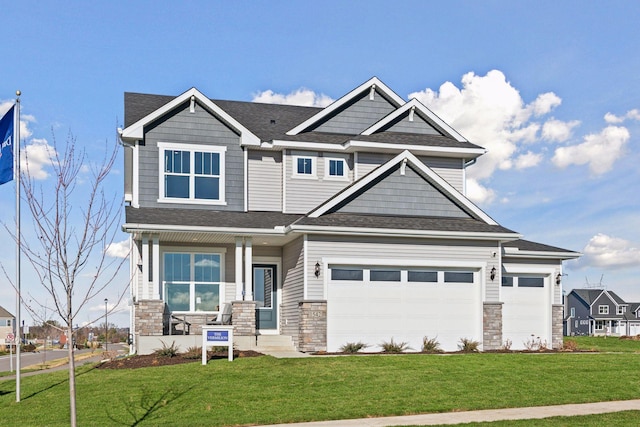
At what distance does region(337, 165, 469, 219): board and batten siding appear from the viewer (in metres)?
22.3

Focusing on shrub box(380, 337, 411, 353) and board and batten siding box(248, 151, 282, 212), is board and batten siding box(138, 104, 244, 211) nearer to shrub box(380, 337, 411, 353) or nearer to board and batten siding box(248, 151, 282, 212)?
board and batten siding box(248, 151, 282, 212)

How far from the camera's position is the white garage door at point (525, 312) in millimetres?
23750

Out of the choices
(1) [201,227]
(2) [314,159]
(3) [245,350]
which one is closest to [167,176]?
(1) [201,227]

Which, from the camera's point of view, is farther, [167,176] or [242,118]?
[242,118]

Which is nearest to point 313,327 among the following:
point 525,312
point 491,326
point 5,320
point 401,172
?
point 491,326

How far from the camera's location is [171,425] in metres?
11.9

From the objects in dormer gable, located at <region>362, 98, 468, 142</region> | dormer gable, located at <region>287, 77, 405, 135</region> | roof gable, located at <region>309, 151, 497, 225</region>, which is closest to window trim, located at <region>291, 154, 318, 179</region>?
dormer gable, located at <region>287, 77, 405, 135</region>

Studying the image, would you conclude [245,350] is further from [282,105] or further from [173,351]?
[282,105]

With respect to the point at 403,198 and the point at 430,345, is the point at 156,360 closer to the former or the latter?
the point at 430,345

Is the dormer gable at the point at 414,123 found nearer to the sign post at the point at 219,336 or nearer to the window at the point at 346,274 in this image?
the window at the point at 346,274

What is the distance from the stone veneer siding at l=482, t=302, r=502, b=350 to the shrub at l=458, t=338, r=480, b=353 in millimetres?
370

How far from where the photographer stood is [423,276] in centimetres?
2164

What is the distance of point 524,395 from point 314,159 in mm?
12499

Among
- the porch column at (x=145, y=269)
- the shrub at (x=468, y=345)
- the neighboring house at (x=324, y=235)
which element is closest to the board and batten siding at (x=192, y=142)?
the neighboring house at (x=324, y=235)
